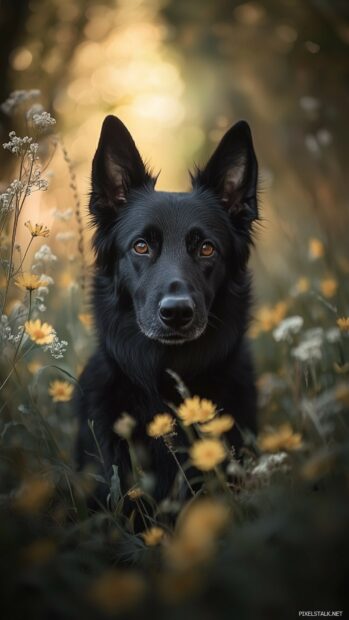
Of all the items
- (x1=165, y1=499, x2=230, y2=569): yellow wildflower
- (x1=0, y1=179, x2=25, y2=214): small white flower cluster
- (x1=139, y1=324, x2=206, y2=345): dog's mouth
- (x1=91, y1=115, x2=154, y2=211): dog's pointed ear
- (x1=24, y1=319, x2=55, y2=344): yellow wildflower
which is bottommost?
(x1=165, y1=499, x2=230, y2=569): yellow wildflower

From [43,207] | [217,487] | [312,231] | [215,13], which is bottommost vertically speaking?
[217,487]

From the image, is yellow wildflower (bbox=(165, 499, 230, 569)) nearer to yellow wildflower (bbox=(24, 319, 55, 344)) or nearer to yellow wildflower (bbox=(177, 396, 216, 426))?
yellow wildflower (bbox=(177, 396, 216, 426))

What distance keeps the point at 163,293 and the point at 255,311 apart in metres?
1.53

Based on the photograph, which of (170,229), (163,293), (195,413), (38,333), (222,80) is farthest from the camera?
(222,80)

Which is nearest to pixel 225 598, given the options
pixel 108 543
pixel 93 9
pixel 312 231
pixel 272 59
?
pixel 108 543

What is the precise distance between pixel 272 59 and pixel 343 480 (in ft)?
15.8

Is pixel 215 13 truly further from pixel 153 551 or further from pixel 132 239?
pixel 153 551

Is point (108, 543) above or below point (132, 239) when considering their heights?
below

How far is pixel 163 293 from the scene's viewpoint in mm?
2717

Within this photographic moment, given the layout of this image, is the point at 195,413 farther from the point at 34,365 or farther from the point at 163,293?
the point at 34,365

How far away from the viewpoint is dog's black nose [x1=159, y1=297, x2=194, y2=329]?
260 centimetres

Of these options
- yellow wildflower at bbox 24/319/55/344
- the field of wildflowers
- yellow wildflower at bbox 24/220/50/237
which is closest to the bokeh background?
yellow wildflower at bbox 24/220/50/237

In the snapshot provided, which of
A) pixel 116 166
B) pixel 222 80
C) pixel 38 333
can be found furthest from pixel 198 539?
pixel 222 80

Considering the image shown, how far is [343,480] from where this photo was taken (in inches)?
58.6
